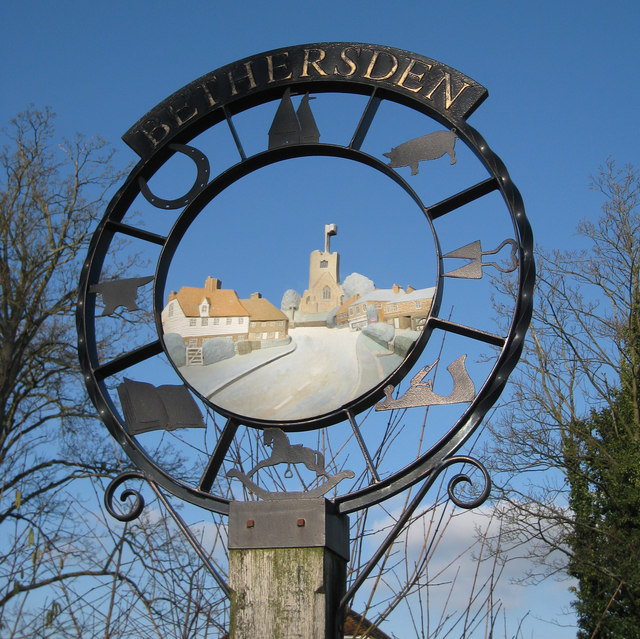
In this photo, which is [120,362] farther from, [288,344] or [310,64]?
[310,64]

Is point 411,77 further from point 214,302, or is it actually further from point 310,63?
point 214,302

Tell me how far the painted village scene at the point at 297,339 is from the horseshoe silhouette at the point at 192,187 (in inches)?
17.1

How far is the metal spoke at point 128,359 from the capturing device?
11.5ft

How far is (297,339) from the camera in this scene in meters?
3.33

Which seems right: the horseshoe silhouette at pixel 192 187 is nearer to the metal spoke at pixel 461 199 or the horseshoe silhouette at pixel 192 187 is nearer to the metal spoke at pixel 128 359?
the metal spoke at pixel 128 359

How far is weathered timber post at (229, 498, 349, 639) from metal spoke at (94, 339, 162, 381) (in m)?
0.88

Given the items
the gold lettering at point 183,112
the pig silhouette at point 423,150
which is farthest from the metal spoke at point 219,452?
the gold lettering at point 183,112

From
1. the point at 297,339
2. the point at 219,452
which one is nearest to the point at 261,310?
the point at 297,339

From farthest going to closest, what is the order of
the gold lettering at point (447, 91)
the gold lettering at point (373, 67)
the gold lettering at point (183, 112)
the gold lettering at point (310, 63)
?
the gold lettering at point (183, 112) → the gold lettering at point (310, 63) → the gold lettering at point (373, 67) → the gold lettering at point (447, 91)

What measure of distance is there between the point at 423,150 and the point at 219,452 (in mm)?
1483

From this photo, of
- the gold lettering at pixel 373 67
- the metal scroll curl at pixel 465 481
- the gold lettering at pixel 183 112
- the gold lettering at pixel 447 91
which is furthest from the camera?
the gold lettering at pixel 183 112

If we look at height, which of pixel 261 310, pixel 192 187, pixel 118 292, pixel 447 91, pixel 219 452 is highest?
pixel 447 91

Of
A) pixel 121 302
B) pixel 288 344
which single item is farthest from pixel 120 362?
pixel 288 344

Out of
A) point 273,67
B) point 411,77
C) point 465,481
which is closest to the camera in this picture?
point 465,481
